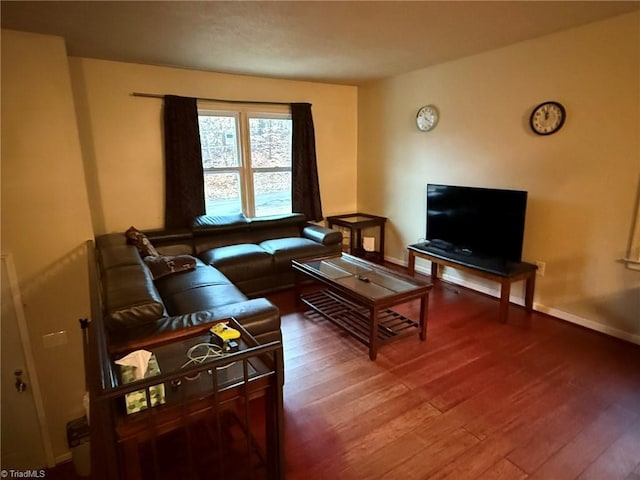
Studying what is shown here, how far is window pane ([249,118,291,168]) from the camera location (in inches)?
187

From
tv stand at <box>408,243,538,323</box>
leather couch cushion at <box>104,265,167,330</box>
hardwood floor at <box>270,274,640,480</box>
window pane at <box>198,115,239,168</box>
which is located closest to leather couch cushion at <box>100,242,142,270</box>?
leather couch cushion at <box>104,265,167,330</box>

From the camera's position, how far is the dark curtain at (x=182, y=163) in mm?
4090

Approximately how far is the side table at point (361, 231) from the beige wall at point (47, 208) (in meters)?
3.13

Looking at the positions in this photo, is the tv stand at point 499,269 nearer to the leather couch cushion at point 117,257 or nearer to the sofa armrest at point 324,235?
the sofa armrest at point 324,235

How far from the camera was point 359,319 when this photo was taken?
3.34m

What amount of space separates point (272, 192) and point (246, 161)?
0.56 metres

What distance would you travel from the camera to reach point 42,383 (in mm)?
2820

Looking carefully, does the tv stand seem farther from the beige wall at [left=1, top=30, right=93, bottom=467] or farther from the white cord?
the beige wall at [left=1, top=30, right=93, bottom=467]

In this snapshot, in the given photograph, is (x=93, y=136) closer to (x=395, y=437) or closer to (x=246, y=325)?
(x=246, y=325)

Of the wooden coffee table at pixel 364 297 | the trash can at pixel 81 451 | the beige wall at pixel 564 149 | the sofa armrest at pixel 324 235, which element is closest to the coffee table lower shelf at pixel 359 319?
the wooden coffee table at pixel 364 297

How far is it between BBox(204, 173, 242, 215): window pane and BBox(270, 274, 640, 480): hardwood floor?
2.04 m

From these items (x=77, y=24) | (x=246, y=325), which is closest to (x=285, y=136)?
(x=77, y=24)

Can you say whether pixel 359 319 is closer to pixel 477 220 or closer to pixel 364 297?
pixel 364 297

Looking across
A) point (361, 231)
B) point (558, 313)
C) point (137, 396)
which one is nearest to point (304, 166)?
point (361, 231)
